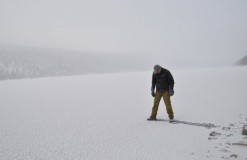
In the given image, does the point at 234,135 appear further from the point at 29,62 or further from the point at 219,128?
the point at 29,62

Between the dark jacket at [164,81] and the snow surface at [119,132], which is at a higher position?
the dark jacket at [164,81]

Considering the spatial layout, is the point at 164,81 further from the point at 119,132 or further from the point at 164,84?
the point at 119,132

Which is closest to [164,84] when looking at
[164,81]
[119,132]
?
[164,81]

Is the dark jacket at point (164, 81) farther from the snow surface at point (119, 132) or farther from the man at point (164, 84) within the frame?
the snow surface at point (119, 132)

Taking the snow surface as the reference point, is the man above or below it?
above

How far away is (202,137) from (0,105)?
913 centimetres

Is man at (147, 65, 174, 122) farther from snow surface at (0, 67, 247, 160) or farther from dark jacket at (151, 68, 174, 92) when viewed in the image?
snow surface at (0, 67, 247, 160)

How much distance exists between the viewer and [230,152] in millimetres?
4746

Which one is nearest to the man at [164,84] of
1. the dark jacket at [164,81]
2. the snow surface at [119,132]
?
the dark jacket at [164,81]

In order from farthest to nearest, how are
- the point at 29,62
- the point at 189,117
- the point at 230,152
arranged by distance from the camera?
the point at 29,62
the point at 189,117
the point at 230,152

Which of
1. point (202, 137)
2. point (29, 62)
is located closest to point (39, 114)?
point (202, 137)

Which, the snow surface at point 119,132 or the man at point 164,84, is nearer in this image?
the snow surface at point 119,132

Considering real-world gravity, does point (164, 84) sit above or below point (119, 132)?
above

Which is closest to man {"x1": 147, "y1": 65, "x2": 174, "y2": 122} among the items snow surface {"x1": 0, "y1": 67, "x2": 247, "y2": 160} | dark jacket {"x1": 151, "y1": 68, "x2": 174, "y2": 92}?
dark jacket {"x1": 151, "y1": 68, "x2": 174, "y2": 92}
